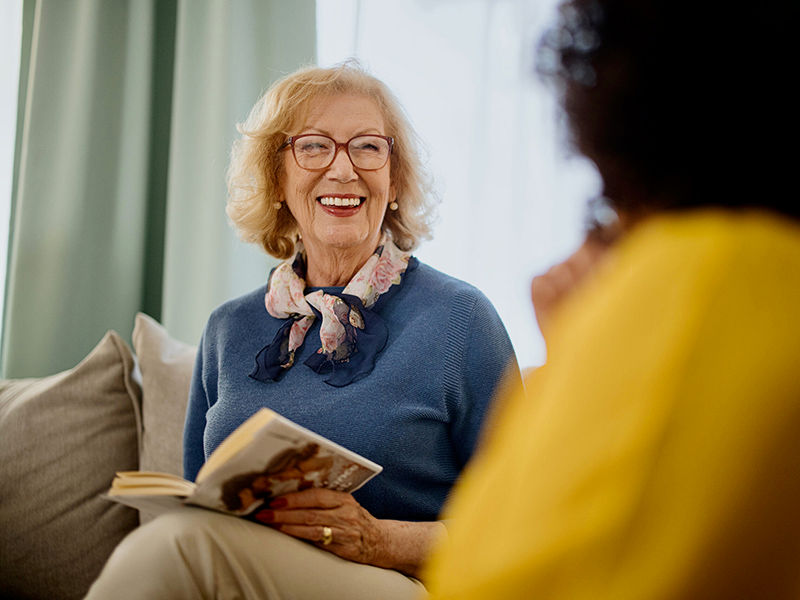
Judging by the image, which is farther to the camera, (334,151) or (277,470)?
(334,151)

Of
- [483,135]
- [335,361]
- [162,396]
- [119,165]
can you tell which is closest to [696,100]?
[335,361]

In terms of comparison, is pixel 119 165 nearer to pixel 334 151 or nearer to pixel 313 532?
pixel 334 151

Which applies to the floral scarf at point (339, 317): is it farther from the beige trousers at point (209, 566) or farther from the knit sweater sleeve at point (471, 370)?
the beige trousers at point (209, 566)

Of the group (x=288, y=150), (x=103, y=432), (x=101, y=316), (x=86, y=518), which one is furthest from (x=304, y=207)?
(x=101, y=316)

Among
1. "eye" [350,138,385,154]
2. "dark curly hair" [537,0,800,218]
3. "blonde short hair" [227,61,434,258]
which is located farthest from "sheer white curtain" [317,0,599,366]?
"dark curly hair" [537,0,800,218]

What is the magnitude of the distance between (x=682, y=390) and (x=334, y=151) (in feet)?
4.19

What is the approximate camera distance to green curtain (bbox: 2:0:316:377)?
241 centimetres

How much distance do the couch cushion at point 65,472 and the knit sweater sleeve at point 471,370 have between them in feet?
2.84

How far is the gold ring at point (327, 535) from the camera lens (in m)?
1.13

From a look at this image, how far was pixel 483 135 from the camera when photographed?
7.16 ft

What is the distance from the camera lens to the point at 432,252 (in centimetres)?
223

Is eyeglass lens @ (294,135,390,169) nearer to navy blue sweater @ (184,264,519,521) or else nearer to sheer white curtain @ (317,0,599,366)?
navy blue sweater @ (184,264,519,521)

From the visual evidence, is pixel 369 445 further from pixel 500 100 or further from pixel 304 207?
pixel 500 100

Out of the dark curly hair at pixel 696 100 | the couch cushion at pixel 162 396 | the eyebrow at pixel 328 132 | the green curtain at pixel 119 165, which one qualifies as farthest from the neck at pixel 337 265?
the dark curly hair at pixel 696 100
